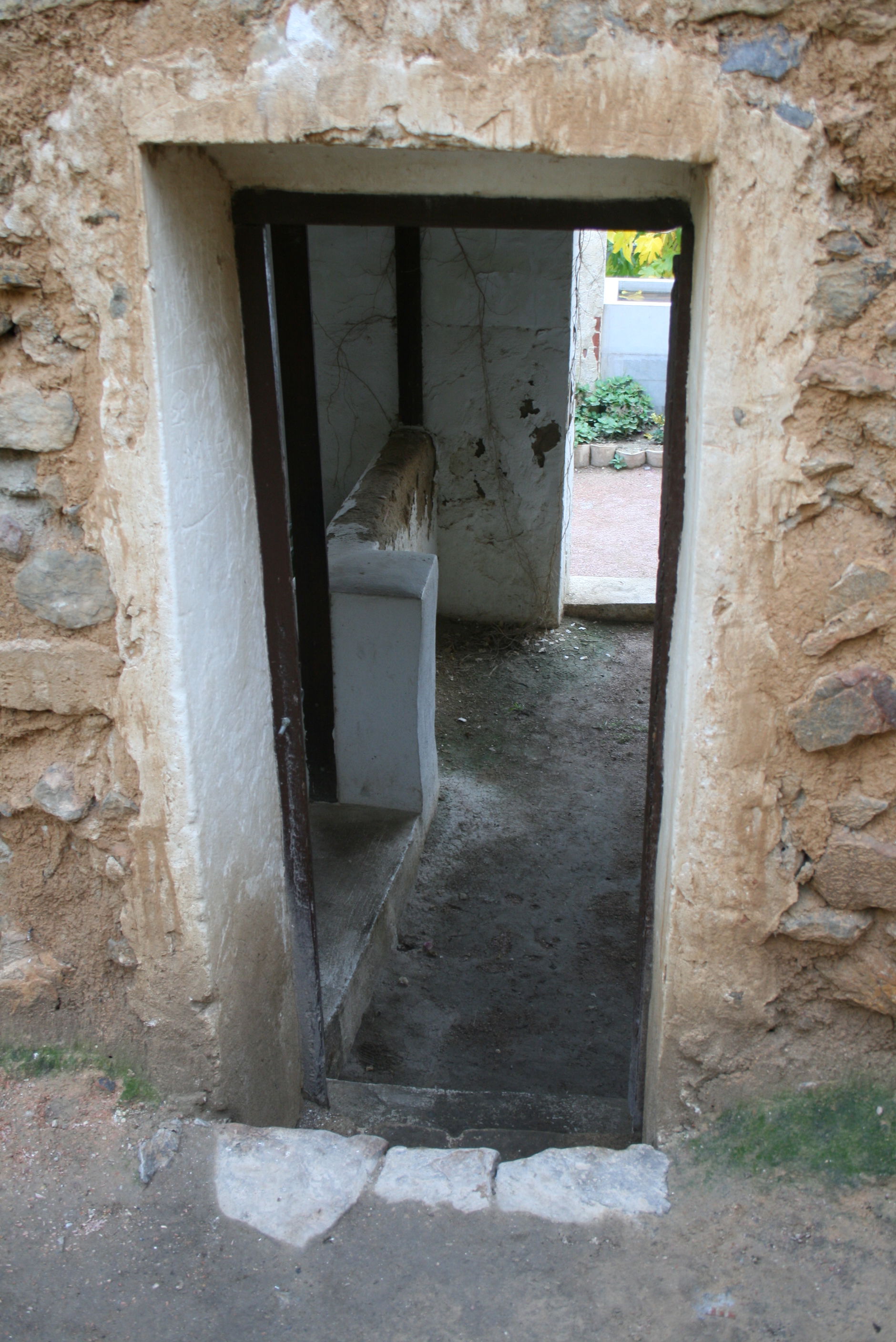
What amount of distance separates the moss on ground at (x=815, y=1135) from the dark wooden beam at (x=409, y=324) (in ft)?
15.9

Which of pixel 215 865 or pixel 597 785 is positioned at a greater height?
pixel 215 865

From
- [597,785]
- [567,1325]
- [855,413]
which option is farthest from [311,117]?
[597,785]

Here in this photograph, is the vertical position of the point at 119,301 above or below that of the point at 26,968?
above

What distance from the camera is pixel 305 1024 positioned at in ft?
7.74

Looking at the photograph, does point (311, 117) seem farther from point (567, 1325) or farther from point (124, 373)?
point (567, 1325)

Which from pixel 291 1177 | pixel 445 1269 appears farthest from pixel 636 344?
pixel 445 1269

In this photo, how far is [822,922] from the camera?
1.71 meters

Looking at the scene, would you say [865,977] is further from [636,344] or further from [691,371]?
[636,344]

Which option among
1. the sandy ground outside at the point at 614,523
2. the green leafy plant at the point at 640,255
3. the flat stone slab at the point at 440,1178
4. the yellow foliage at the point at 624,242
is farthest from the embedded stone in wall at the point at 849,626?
the yellow foliage at the point at 624,242

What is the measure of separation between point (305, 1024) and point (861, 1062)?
4.04ft

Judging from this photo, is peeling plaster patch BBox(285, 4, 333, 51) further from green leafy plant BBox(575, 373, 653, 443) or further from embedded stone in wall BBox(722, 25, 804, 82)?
green leafy plant BBox(575, 373, 653, 443)

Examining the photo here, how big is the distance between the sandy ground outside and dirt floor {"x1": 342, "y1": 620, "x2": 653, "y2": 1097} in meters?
1.72

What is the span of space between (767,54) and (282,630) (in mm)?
1294

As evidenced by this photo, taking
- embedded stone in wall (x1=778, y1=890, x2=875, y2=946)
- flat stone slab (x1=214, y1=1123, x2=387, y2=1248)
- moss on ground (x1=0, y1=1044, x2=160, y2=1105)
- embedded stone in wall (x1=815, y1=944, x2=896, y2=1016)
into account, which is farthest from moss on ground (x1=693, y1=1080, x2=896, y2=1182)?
moss on ground (x1=0, y1=1044, x2=160, y2=1105)
